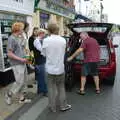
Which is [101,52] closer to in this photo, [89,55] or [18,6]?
[89,55]

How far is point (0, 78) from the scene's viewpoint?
8.80 metres

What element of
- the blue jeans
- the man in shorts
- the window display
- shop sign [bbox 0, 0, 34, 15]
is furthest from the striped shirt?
shop sign [bbox 0, 0, 34, 15]

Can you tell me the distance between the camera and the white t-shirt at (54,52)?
20.4 feet

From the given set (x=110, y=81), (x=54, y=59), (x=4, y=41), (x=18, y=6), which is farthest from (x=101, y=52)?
(x=54, y=59)

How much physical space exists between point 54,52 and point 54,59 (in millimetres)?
145

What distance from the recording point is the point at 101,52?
30.9ft

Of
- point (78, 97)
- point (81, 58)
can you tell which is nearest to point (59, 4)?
point (81, 58)

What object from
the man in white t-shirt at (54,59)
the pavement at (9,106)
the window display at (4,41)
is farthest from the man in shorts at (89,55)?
the window display at (4,41)

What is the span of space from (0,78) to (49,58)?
2.91 meters

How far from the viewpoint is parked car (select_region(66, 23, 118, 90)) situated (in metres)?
8.84

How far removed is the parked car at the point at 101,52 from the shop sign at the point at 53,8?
8.05m

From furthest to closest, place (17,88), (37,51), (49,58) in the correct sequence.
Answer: (37,51) → (17,88) → (49,58)

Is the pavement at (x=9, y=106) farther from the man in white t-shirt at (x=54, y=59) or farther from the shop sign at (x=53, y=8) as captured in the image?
the shop sign at (x=53, y=8)

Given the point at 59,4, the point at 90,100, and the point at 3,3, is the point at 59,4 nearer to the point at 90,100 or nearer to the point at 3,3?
the point at 3,3
